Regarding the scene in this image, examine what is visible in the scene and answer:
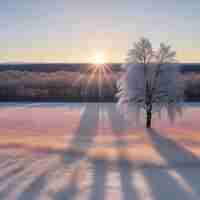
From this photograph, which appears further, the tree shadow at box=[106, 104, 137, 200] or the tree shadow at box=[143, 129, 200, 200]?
the tree shadow at box=[106, 104, 137, 200]

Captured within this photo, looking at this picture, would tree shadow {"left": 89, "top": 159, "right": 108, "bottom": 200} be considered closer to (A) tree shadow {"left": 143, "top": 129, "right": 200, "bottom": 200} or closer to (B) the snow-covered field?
(B) the snow-covered field

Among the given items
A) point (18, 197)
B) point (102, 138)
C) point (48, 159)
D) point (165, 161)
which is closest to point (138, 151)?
point (165, 161)

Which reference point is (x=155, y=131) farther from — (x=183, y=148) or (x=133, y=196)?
(x=133, y=196)

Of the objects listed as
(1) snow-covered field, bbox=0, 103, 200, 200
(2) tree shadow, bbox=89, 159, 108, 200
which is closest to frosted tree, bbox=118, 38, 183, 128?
(1) snow-covered field, bbox=0, 103, 200, 200

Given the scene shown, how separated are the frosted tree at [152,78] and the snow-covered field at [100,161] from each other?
2.20m

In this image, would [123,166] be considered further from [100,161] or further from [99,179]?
[99,179]

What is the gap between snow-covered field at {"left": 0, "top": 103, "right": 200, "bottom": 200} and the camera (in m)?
9.36

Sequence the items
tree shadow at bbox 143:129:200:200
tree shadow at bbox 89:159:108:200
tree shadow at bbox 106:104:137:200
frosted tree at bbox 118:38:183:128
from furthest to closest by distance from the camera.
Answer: frosted tree at bbox 118:38:183:128, tree shadow at bbox 106:104:137:200, tree shadow at bbox 143:129:200:200, tree shadow at bbox 89:159:108:200

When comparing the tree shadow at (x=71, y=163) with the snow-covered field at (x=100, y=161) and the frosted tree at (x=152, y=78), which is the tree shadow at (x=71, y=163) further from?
the frosted tree at (x=152, y=78)

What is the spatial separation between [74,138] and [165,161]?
6.62 metres

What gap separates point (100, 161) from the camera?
1275 cm

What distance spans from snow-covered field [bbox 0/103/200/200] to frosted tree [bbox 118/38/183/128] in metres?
2.20

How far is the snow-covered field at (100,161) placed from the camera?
936cm

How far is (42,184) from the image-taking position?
9867 mm
